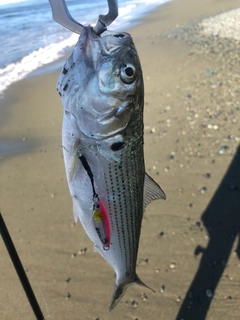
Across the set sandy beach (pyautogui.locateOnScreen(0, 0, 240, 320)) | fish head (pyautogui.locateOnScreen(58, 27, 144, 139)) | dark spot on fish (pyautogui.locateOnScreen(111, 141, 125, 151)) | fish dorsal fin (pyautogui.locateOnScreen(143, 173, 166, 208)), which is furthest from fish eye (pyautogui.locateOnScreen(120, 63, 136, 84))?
sandy beach (pyautogui.locateOnScreen(0, 0, 240, 320))

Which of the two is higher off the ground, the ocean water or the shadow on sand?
the shadow on sand

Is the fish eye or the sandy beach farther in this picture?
the sandy beach

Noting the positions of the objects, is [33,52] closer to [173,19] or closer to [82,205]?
[173,19]

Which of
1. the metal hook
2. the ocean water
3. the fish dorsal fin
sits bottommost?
the ocean water

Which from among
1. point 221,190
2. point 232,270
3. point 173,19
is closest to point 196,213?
point 221,190

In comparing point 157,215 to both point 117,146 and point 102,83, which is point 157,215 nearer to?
point 117,146

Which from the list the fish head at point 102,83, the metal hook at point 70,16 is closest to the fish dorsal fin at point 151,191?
the fish head at point 102,83

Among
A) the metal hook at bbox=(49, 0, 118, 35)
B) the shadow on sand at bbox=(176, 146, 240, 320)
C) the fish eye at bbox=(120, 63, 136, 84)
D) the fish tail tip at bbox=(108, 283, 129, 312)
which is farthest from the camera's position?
the shadow on sand at bbox=(176, 146, 240, 320)

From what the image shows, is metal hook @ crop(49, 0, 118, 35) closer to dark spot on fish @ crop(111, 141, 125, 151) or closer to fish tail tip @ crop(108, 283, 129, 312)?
dark spot on fish @ crop(111, 141, 125, 151)

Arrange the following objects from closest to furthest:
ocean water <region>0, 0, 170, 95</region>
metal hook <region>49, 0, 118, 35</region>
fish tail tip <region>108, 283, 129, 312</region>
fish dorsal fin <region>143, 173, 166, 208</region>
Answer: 1. metal hook <region>49, 0, 118, 35</region>
2. fish dorsal fin <region>143, 173, 166, 208</region>
3. fish tail tip <region>108, 283, 129, 312</region>
4. ocean water <region>0, 0, 170, 95</region>
